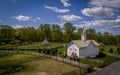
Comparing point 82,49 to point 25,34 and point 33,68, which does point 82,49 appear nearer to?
point 33,68

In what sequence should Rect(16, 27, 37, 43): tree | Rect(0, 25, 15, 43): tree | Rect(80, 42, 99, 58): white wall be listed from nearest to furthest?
1. Rect(80, 42, 99, 58): white wall
2. Rect(16, 27, 37, 43): tree
3. Rect(0, 25, 15, 43): tree

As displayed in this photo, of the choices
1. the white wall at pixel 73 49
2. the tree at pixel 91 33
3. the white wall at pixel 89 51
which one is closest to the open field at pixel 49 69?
the white wall at pixel 73 49

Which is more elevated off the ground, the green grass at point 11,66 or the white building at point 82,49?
the white building at point 82,49

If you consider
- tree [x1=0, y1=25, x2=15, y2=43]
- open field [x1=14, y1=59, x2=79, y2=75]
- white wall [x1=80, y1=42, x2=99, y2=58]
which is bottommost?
open field [x1=14, y1=59, x2=79, y2=75]

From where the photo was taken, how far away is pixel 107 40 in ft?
369

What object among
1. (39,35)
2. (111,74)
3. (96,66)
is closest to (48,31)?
(39,35)

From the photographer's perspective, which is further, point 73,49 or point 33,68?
point 73,49

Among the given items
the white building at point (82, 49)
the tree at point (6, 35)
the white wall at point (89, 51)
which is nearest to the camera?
the white building at point (82, 49)

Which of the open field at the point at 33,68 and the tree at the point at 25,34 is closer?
the open field at the point at 33,68

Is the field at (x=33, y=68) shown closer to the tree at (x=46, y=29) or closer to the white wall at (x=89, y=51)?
the white wall at (x=89, y=51)

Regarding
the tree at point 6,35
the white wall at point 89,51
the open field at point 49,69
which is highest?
the tree at point 6,35

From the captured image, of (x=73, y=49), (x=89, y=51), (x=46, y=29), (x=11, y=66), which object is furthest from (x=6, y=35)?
(x=11, y=66)

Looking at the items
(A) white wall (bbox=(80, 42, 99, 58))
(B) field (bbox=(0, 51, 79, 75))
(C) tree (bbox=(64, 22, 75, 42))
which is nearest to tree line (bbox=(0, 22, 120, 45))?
(C) tree (bbox=(64, 22, 75, 42))

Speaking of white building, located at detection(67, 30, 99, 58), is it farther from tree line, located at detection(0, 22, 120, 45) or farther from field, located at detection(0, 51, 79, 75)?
tree line, located at detection(0, 22, 120, 45)
